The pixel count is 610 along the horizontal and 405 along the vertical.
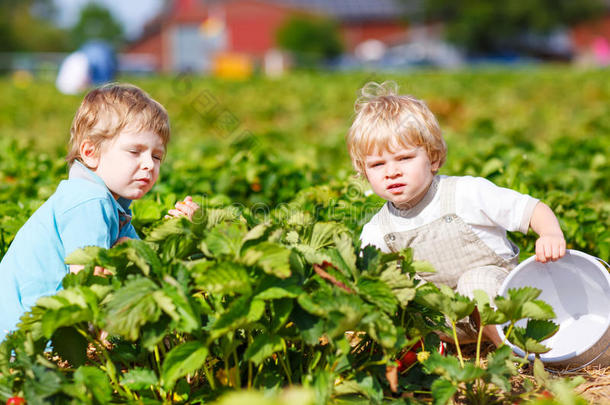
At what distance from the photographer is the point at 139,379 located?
187 cm

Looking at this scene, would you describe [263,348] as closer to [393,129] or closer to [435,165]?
[393,129]

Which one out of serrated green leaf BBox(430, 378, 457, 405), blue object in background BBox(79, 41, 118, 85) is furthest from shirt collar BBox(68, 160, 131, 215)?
blue object in background BBox(79, 41, 118, 85)

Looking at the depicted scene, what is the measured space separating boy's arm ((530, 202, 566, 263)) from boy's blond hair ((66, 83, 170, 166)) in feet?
4.61

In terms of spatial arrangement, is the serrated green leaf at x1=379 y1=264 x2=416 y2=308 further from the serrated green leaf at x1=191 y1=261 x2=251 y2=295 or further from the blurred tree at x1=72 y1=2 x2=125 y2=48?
the blurred tree at x1=72 y1=2 x2=125 y2=48

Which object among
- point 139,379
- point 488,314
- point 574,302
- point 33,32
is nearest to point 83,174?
point 139,379

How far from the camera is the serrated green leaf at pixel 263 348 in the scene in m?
1.79

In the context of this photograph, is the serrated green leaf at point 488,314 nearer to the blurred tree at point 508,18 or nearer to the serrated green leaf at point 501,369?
the serrated green leaf at point 501,369

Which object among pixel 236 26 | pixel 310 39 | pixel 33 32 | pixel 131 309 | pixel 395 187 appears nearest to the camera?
pixel 131 309

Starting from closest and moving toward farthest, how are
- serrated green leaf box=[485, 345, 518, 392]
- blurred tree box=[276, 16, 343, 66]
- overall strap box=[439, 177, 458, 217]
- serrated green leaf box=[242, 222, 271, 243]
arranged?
serrated green leaf box=[242, 222, 271, 243], serrated green leaf box=[485, 345, 518, 392], overall strap box=[439, 177, 458, 217], blurred tree box=[276, 16, 343, 66]

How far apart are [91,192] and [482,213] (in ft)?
4.78

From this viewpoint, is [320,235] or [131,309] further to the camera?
[320,235]

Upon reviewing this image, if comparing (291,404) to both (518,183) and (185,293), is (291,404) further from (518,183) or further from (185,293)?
(518,183)

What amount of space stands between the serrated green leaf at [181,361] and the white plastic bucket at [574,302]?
3.67ft

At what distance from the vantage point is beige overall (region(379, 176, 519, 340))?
256cm
